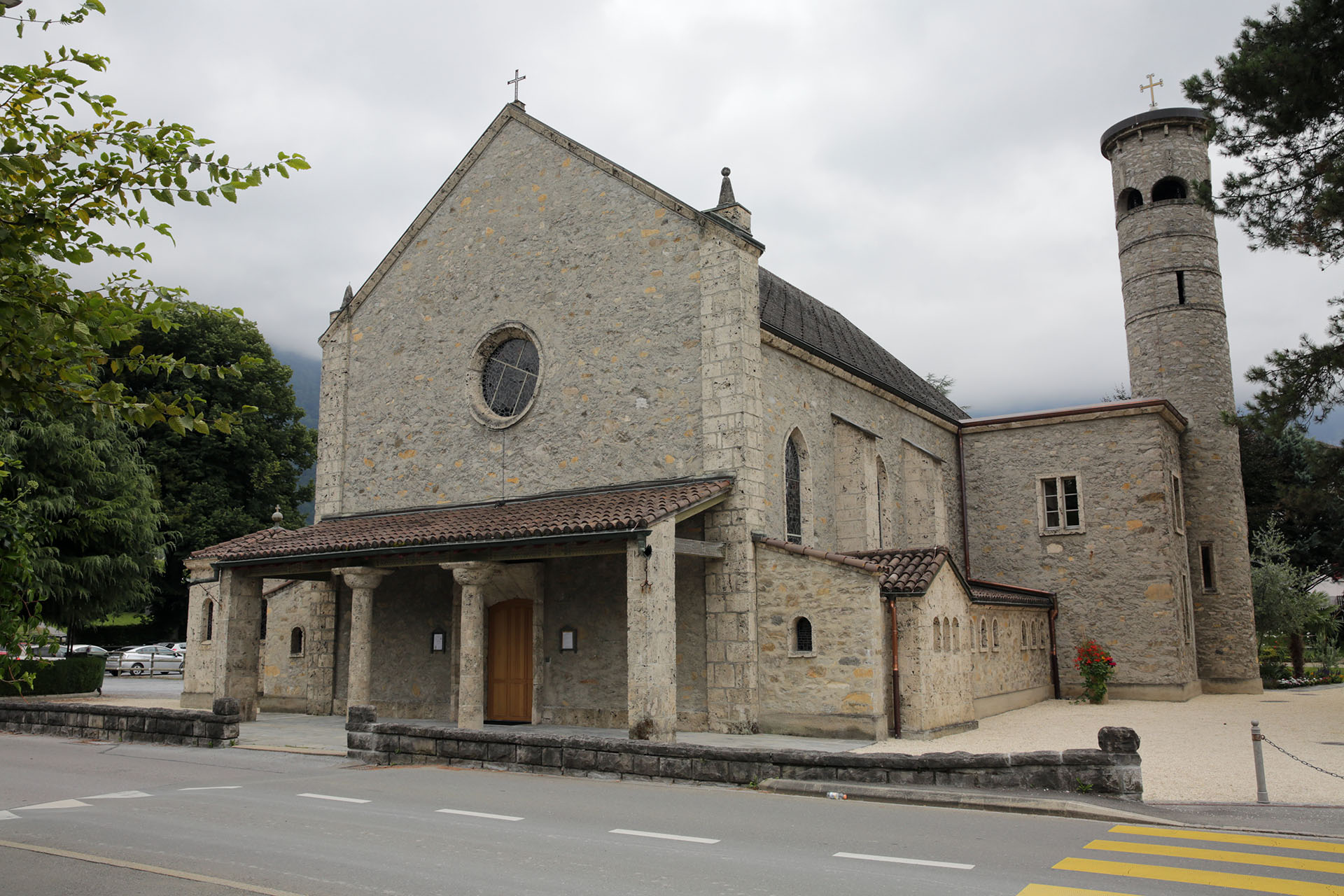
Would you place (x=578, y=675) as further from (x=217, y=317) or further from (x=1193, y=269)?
(x=217, y=317)

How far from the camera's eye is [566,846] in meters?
7.34

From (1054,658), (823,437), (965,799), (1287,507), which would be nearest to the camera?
(965,799)

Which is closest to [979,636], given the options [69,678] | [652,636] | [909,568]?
[909,568]

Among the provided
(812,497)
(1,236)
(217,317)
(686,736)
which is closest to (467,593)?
(686,736)

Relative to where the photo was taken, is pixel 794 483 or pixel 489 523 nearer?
pixel 489 523

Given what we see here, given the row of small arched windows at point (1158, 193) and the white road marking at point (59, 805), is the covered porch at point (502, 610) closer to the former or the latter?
the white road marking at point (59, 805)

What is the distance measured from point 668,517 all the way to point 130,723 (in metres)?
9.57

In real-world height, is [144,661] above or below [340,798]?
above

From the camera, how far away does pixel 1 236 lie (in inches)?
195

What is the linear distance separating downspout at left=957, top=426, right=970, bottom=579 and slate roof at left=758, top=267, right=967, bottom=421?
3.30 feet

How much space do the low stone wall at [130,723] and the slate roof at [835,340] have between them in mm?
10928

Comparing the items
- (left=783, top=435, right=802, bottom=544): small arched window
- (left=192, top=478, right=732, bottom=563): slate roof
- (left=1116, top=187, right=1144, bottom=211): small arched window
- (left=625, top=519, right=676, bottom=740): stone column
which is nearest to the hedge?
(left=192, top=478, right=732, bottom=563): slate roof

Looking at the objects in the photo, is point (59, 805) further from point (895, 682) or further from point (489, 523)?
point (895, 682)

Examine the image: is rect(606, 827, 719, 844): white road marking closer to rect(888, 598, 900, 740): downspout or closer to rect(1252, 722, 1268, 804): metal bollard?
rect(1252, 722, 1268, 804): metal bollard
